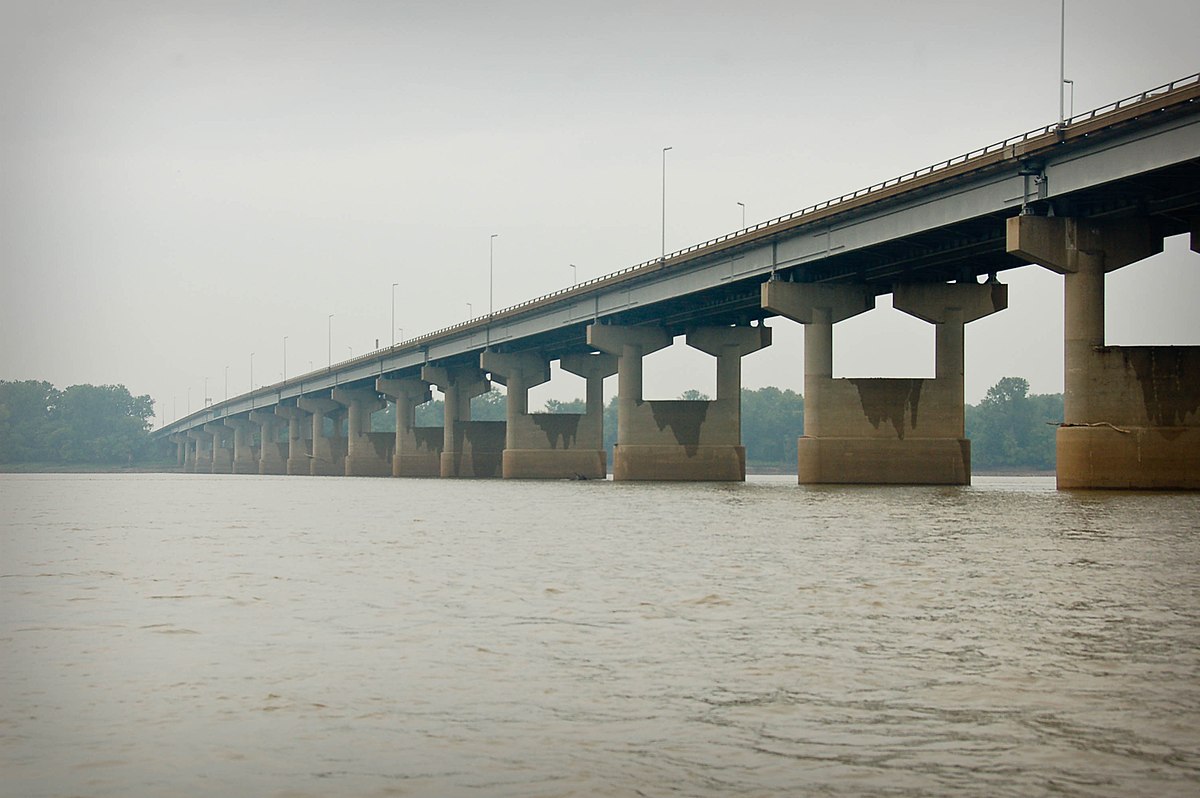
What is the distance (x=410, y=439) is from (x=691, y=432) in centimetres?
5190

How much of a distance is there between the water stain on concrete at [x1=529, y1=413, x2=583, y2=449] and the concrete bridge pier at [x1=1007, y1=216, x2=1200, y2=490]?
57313mm

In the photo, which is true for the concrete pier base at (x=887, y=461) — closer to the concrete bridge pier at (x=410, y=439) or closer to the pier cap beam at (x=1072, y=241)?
the pier cap beam at (x=1072, y=241)

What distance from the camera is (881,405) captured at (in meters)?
67.2

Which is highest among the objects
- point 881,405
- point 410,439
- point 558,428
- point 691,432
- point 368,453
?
point 881,405

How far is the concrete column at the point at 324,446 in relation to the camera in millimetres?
164500

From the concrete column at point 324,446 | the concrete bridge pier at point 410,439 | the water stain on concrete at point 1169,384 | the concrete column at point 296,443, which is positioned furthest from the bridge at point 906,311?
the concrete column at point 296,443

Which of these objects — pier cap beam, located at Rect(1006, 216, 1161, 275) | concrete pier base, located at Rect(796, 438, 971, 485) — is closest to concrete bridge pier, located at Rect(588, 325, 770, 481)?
concrete pier base, located at Rect(796, 438, 971, 485)

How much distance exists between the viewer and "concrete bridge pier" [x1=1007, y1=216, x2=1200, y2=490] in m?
49.8

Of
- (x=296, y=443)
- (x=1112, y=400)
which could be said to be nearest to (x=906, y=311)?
(x=1112, y=400)

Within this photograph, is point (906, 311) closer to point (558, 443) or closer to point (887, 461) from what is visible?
point (887, 461)

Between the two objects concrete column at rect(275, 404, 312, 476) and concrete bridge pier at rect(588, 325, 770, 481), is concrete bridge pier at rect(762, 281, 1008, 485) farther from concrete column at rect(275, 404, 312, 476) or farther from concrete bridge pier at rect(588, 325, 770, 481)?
concrete column at rect(275, 404, 312, 476)

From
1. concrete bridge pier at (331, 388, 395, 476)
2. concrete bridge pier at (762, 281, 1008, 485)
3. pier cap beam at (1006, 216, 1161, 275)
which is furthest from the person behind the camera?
concrete bridge pier at (331, 388, 395, 476)

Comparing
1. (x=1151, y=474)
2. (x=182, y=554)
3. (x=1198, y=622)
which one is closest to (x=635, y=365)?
(x=1151, y=474)

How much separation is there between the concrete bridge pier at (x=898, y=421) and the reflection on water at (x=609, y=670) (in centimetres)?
3755
